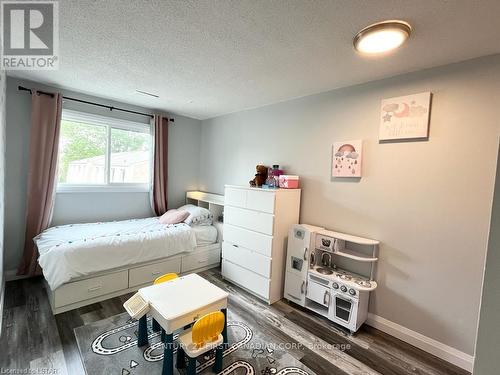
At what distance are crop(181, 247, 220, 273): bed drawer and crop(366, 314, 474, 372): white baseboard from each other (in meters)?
2.20

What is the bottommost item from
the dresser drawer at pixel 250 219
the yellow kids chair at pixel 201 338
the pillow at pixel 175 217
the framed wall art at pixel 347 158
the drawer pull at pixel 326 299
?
the drawer pull at pixel 326 299

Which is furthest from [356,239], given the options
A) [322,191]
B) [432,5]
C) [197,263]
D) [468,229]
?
[197,263]

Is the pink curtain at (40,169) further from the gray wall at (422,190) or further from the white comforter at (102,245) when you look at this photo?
the gray wall at (422,190)

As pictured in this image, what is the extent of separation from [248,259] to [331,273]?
39.4 inches

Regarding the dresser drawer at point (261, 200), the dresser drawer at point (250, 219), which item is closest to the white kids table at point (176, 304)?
the dresser drawer at point (250, 219)

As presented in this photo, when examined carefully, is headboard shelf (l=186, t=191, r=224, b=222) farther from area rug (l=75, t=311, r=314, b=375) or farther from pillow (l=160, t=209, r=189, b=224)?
area rug (l=75, t=311, r=314, b=375)

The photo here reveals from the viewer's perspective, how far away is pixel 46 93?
2.92 metres

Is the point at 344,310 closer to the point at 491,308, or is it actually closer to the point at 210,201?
the point at 491,308

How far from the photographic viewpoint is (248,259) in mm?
2891

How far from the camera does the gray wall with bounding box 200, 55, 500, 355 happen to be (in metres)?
1.80

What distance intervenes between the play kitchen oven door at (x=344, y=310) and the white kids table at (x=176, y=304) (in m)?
1.12

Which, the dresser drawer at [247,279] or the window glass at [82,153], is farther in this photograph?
the window glass at [82,153]

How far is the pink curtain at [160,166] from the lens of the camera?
390cm

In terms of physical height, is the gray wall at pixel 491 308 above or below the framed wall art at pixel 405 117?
below
